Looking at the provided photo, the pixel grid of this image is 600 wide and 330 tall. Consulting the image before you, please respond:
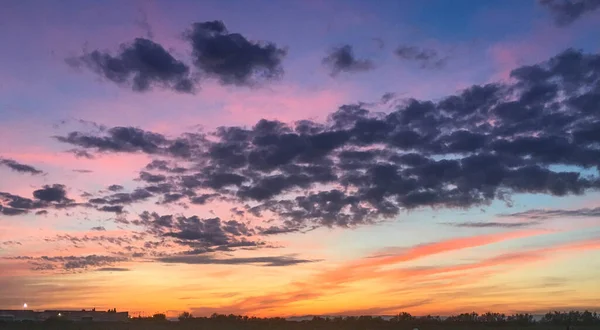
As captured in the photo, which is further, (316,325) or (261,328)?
(316,325)

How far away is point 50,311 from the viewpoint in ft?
546

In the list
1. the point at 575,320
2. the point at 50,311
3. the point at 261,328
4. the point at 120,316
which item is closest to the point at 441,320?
the point at 575,320

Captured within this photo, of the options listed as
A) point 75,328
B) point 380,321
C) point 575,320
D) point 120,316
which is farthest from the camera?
point 120,316

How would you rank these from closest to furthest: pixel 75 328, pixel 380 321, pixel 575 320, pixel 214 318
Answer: pixel 75 328 < pixel 575 320 < pixel 380 321 < pixel 214 318

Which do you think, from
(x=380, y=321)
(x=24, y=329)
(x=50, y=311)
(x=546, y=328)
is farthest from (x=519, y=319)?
(x=50, y=311)

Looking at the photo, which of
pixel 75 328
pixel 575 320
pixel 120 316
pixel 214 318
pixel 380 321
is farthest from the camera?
pixel 120 316

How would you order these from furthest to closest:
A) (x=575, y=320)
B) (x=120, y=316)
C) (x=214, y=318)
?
(x=120, y=316) → (x=214, y=318) → (x=575, y=320)

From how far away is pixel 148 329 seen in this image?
11006 cm

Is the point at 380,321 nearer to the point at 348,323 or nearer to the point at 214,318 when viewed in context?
the point at 348,323

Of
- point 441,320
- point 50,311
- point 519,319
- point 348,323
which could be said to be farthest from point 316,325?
point 50,311

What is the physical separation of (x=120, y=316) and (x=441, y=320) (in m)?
77.5

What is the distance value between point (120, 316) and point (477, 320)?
3313 inches

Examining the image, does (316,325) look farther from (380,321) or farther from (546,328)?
(546,328)

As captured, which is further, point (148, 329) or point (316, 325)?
point (316, 325)
